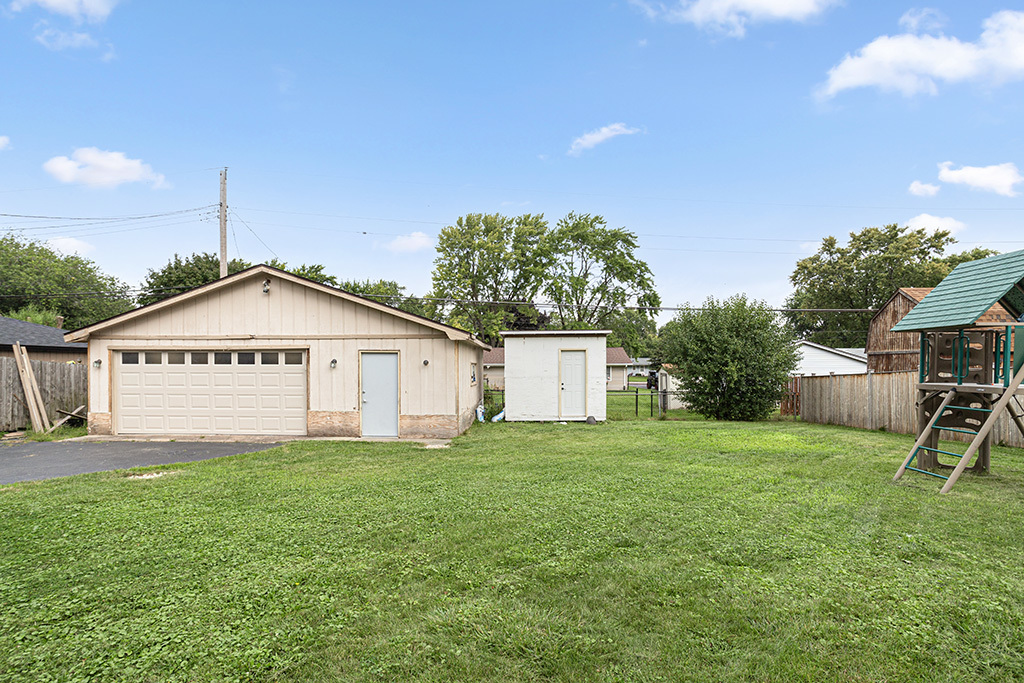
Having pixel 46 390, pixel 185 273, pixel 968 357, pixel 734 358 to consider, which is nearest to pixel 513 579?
pixel 968 357

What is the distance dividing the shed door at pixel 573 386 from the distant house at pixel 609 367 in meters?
20.4

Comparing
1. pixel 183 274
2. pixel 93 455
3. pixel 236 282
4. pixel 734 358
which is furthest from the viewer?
pixel 183 274

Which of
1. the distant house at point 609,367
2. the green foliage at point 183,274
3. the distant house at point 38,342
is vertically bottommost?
the distant house at point 609,367

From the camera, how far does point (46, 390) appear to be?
44.0 feet

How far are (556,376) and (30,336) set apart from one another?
18124 mm

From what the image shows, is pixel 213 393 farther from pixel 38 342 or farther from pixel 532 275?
pixel 532 275

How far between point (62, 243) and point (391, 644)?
2187 inches

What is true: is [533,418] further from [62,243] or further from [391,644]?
[62,243]

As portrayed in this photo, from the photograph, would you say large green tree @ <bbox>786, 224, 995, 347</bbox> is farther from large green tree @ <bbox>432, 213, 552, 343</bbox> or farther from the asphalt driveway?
the asphalt driveway

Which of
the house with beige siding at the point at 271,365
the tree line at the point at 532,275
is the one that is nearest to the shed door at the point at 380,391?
the house with beige siding at the point at 271,365

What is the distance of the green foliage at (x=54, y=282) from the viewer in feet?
121

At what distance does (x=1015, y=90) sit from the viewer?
43.6 ft

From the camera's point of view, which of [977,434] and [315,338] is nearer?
[977,434]

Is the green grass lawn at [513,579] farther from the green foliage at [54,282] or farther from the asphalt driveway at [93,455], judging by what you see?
the green foliage at [54,282]
